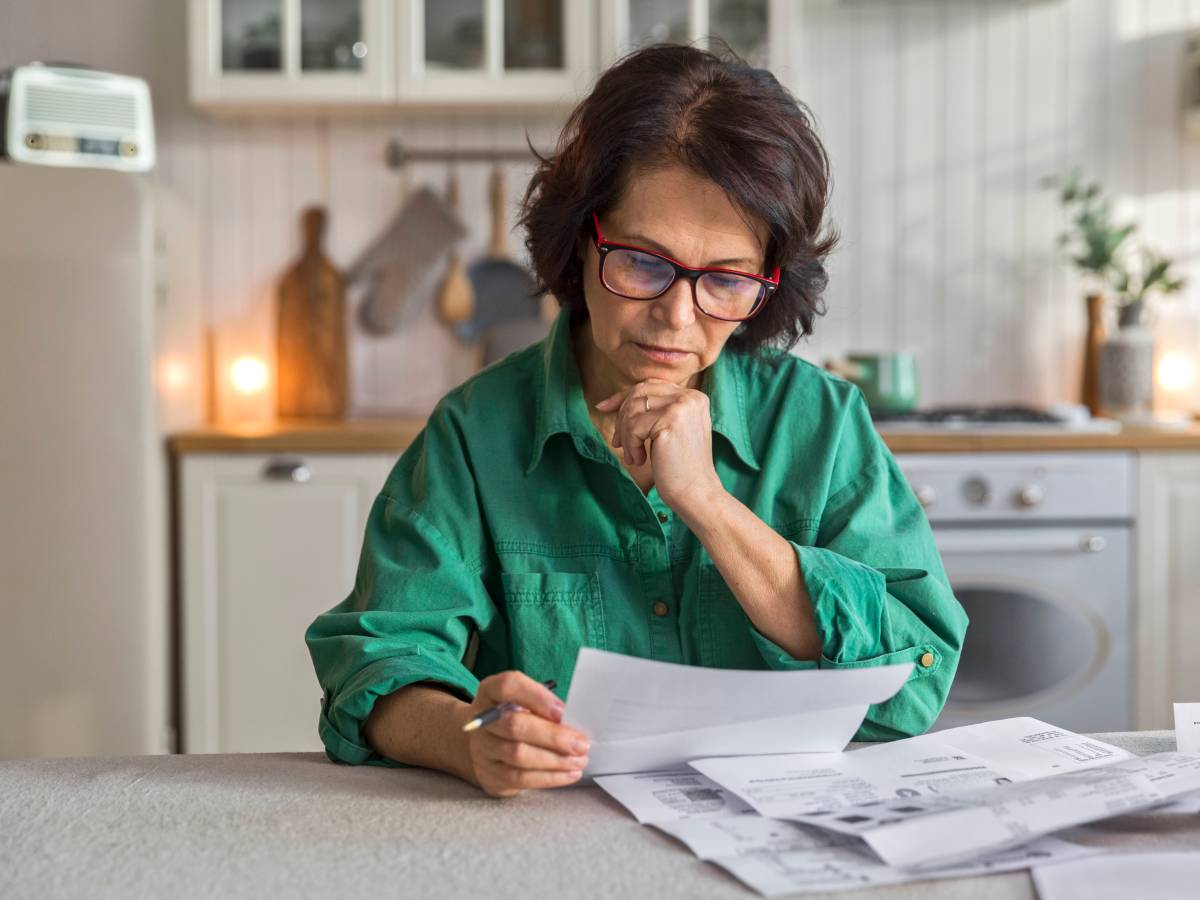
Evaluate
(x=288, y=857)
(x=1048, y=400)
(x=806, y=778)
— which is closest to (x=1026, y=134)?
(x=1048, y=400)

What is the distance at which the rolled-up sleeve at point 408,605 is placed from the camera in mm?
1019

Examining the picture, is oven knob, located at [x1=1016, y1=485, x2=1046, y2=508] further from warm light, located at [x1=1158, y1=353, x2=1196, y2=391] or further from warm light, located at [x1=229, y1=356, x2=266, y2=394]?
warm light, located at [x1=229, y1=356, x2=266, y2=394]

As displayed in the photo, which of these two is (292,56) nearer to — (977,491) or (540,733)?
(977,491)

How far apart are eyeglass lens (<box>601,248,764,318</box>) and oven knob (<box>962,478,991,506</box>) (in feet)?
5.01

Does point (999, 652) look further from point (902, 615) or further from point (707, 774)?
point (707, 774)

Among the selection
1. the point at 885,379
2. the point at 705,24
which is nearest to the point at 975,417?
the point at 885,379

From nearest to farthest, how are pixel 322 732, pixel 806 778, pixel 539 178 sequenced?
1. pixel 806 778
2. pixel 322 732
3. pixel 539 178

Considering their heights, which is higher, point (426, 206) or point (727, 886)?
point (426, 206)

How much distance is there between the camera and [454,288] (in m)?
3.12

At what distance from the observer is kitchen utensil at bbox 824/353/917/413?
283cm

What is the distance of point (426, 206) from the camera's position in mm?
3129

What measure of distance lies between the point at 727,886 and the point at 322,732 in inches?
17.6

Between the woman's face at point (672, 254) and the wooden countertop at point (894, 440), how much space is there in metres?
1.41

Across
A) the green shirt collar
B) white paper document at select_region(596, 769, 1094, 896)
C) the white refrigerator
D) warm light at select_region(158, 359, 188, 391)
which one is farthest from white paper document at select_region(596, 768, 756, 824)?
warm light at select_region(158, 359, 188, 391)
